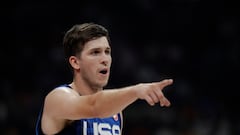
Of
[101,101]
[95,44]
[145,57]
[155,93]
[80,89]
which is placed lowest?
[145,57]

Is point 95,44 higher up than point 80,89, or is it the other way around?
point 95,44

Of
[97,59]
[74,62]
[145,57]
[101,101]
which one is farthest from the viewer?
[145,57]

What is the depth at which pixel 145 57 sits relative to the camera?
389 inches

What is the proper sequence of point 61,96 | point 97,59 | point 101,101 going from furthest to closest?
point 97,59, point 61,96, point 101,101

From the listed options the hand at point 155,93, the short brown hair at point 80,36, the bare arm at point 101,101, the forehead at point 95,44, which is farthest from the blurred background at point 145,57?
the hand at point 155,93

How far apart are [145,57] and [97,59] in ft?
18.4

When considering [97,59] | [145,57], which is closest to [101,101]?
[97,59]

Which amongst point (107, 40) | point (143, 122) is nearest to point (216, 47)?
point (143, 122)

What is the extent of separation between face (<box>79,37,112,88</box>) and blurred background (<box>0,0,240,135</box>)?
4495 mm

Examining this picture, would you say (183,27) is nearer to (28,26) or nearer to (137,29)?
(137,29)

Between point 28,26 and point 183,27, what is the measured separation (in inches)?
116

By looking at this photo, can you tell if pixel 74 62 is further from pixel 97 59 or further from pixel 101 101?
pixel 101 101

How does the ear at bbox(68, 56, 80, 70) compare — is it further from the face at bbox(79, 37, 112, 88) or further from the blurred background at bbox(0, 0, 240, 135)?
the blurred background at bbox(0, 0, 240, 135)

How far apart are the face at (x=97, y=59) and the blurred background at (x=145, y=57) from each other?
4.49m
